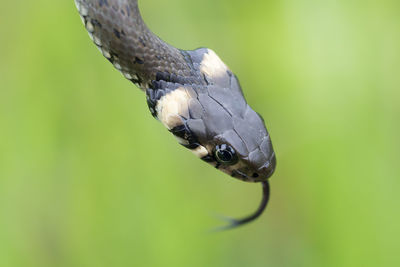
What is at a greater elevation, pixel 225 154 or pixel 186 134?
pixel 186 134

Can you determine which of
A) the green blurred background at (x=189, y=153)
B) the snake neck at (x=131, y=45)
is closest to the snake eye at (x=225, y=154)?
the snake neck at (x=131, y=45)

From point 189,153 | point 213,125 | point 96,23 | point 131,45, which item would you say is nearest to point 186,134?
point 213,125

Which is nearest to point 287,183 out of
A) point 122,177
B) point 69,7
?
point 122,177

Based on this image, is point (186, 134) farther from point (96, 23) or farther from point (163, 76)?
point (96, 23)

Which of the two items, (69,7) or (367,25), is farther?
(367,25)

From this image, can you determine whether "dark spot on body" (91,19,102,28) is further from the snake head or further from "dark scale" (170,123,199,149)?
"dark scale" (170,123,199,149)

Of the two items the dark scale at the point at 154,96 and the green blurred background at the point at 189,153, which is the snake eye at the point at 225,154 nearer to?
the dark scale at the point at 154,96

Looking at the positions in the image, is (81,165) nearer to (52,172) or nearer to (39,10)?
(52,172)

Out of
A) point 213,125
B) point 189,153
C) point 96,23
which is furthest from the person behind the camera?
point 189,153
